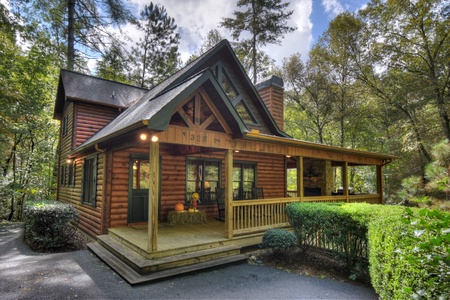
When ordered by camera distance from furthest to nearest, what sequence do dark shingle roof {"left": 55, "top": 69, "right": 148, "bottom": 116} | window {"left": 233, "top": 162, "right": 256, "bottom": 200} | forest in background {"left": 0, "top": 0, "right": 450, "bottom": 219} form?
forest in background {"left": 0, "top": 0, "right": 450, "bottom": 219}
window {"left": 233, "top": 162, "right": 256, "bottom": 200}
dark shingle roof {"left": 55, "top": 69, "right": 148, "bottom": 116}

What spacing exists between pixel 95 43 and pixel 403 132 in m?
18.4

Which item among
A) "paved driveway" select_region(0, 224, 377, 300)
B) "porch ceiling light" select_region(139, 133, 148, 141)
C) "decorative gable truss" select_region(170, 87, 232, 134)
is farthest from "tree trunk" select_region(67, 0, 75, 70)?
"porch ceiling light" select_region(139, 133, 148, 141)

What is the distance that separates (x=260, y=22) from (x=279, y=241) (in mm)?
16320

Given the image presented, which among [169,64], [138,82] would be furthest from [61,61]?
[169,64]

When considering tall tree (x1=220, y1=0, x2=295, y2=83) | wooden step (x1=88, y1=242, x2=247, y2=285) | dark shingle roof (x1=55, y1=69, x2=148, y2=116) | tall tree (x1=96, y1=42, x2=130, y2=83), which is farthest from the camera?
tall tree (x1=220, y1=0, x2=295, y2=83)

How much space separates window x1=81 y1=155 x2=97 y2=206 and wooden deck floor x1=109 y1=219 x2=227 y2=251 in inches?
63.7

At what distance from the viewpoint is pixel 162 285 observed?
14.1 feet

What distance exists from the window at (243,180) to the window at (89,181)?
469 centimetres

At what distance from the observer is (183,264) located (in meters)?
4.96

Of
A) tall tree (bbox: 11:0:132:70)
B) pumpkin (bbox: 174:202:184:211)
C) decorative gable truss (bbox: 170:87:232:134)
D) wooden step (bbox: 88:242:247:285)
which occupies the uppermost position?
tall tree (bbox: 11:0:132:70)

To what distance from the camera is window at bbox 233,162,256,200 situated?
31.8ft

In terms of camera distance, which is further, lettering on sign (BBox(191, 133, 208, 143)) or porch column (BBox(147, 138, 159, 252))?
lettering on sign (BBox(191, 133, 208, 143))

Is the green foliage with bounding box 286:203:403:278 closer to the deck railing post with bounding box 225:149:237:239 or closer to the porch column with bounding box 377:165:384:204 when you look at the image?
the deck railing post with bounding box 225:149:237:239

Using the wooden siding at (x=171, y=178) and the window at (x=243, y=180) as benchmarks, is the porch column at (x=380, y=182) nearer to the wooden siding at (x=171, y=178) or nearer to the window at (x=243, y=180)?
the wooden siding at (x=171, y=178)
